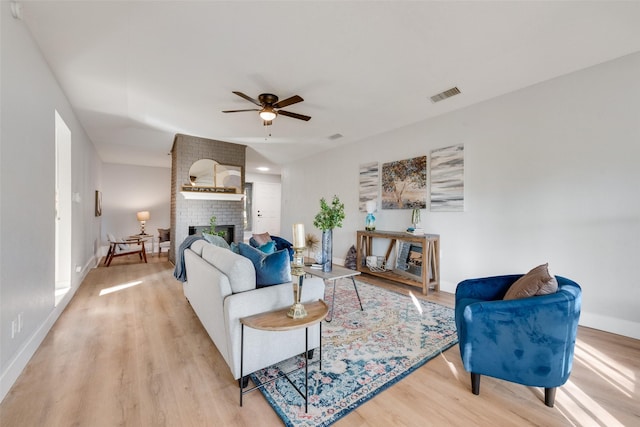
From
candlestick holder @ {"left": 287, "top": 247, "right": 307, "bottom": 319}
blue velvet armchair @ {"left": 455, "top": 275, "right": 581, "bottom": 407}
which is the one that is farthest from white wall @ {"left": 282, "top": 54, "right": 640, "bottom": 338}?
candlestick holder @ {"left": 287, "top": 247, "right": 307, "bottom": 319}

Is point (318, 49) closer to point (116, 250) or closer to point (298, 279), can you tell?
point (298, 279)

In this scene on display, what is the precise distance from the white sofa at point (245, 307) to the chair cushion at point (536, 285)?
137 cm

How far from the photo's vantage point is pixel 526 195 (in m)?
3.12

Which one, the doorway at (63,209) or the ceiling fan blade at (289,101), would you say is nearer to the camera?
the ceiling fan blade at (289,101)

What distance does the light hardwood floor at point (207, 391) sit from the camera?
4.85ft

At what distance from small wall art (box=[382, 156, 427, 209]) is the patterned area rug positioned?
1.63m

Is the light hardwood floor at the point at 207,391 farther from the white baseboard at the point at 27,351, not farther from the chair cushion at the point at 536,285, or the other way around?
the chair cushion at the point at 536,285

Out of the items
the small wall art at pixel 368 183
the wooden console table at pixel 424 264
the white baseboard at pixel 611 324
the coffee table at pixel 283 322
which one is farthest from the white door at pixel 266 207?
the white baseboard at pixel 611 324

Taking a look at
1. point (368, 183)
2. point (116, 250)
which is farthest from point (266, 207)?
point (368, 183)

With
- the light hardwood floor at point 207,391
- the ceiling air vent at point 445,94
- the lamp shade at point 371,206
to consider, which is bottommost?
the light hardwood floor at point 207,391

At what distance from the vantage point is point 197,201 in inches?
216

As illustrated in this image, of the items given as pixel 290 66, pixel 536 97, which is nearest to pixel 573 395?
pixel 536 97

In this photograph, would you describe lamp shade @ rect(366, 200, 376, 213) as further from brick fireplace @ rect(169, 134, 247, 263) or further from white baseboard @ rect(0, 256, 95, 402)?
white baseboard @ rect(0, 256, 95, 402)

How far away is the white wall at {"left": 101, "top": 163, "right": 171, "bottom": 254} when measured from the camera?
7375 millimetres
